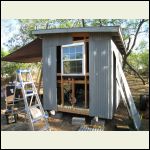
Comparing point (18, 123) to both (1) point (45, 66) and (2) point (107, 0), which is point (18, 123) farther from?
(2) point (107, 0)

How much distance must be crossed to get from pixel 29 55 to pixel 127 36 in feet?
40.1

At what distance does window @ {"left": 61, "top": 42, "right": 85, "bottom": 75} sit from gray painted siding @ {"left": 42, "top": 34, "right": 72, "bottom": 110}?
1.29ft

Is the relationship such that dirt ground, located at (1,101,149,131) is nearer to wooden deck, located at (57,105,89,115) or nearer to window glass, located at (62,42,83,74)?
wooden deck, located at (57,105,89,115)

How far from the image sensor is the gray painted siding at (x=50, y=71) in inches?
296

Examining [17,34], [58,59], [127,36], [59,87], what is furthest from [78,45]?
[17,34]

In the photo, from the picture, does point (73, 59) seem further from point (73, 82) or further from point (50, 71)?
point (50, 71)

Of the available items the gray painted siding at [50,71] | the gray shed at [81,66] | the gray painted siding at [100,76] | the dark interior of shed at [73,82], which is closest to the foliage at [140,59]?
the dark interior of shed at [73,82]

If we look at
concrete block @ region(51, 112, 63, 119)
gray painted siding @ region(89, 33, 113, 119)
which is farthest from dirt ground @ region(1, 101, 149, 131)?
gray painted siding @ region(89, 33, 113, 119)

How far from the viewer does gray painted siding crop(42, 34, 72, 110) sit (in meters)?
7.53

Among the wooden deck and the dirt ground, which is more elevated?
the wooden deck

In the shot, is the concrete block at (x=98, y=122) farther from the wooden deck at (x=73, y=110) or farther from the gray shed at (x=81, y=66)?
the wooden deck at (x=73, y=110)

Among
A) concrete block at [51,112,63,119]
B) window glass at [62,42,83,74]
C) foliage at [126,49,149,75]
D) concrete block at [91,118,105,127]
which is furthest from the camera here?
foliage at [126,49,149,75]

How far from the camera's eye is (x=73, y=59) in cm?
724

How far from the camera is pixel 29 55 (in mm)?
10227
